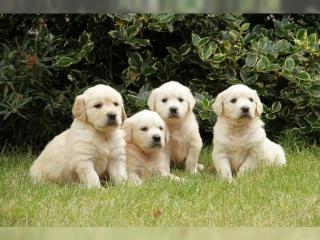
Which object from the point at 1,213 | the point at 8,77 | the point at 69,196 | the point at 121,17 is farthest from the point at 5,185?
the point at 121,17

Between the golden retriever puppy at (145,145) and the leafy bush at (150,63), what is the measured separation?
0.97 metres

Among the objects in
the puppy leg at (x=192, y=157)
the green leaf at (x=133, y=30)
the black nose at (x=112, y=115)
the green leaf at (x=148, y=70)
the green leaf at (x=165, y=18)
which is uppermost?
the green leaf at (x=165, y=18)

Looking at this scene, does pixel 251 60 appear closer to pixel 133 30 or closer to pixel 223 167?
pixel 133 30

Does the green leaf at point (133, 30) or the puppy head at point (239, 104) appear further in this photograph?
the green leaf at point (133, 30)

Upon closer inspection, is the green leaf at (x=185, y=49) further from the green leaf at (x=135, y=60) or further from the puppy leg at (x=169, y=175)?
the puppy leg at (x=169, y=175)

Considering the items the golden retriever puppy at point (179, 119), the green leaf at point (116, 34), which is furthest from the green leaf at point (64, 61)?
the golden retriever puppy at point (179, 119)

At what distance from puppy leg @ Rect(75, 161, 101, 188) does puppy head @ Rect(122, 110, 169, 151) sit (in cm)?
48

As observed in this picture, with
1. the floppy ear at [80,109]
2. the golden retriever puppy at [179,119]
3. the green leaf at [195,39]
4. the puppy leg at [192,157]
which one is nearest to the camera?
the floppy ear at [80,109]

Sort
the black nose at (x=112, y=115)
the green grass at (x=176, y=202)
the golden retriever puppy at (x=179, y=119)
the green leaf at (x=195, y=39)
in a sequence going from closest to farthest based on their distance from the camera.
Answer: the green grass at (x=176, y=202) < the black nose at (x=112, y=115) < the golden retriever puppy at (x=179, y=119) < the green leaf at (x=195, y=39)

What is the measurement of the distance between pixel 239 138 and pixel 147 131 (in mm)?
755

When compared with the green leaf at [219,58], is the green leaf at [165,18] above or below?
above

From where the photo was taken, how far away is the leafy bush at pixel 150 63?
19.7 feet

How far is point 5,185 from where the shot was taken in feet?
14.9

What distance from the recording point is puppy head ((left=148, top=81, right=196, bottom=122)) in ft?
16.4
